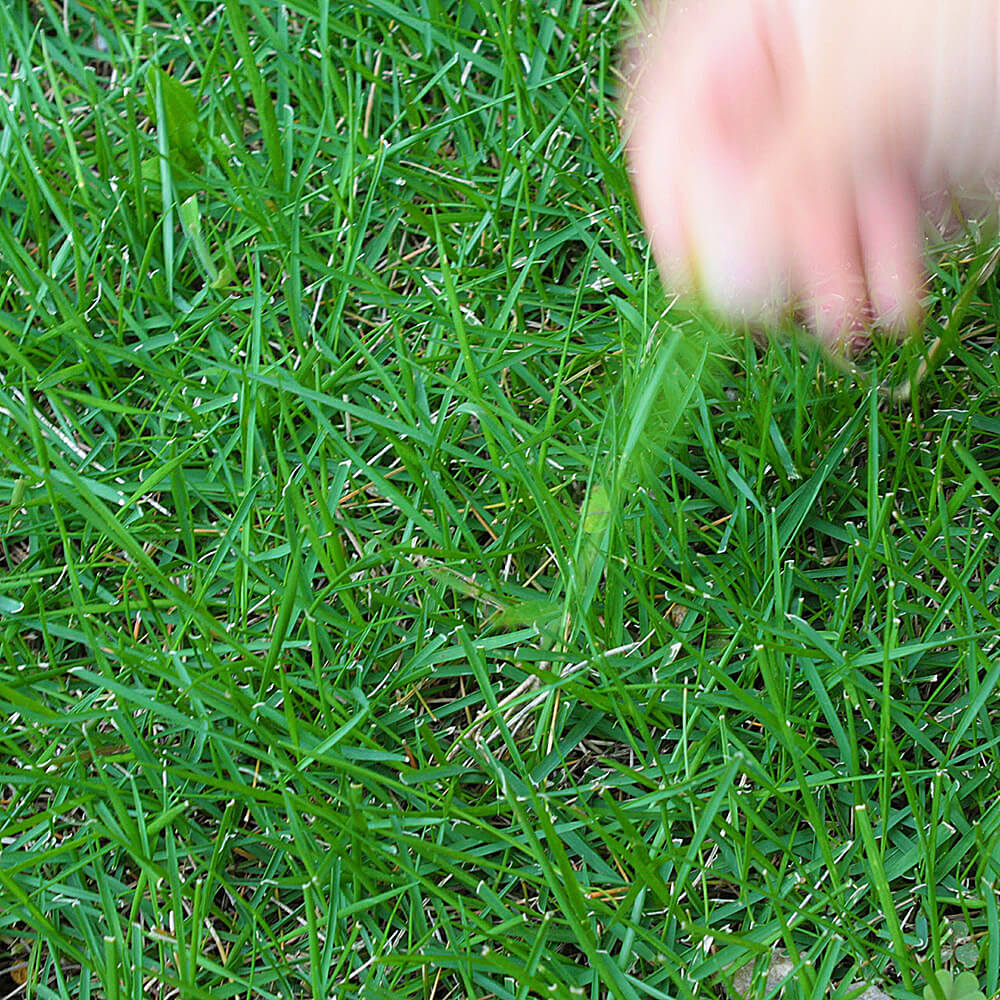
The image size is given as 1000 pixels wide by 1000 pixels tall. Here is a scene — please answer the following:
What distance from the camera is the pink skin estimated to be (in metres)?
1.10

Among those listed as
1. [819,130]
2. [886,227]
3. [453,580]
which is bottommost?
[453,580]

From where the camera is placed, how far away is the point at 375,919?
1485 millimetres

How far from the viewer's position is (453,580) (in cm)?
167

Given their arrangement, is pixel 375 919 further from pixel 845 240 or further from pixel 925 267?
pixel 925 267

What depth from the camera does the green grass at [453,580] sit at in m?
1.45

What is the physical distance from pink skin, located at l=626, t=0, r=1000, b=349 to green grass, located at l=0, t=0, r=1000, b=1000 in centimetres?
47

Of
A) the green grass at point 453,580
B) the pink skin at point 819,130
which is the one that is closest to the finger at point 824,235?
the pink skin at point 819,130

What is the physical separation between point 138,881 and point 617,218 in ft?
4.10

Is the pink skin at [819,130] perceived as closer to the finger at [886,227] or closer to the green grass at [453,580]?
the finger at [886,227]

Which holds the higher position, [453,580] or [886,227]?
[886,227]

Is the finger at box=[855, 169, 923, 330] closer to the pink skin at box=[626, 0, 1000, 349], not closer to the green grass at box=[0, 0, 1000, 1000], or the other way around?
the pink skin at box=[626, 0, 1000, 349]

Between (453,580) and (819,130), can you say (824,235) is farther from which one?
(453,580)

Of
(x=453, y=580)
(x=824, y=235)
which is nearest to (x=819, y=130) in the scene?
(x=824, y=235)

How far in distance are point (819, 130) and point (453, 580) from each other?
32.3 inches
